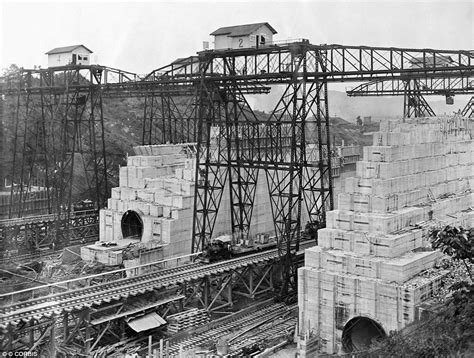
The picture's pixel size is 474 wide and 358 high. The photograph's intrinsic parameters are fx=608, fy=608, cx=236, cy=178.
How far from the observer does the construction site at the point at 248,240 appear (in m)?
26.6

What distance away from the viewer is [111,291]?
94.4 feet

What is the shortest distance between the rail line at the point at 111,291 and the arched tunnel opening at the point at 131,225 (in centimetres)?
944

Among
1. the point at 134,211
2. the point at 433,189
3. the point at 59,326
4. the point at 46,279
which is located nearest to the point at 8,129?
the point at 134,211

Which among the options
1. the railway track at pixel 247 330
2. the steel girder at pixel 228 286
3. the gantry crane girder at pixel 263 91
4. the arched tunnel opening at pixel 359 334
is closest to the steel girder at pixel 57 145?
the gantry crane girder at pixel 263 91

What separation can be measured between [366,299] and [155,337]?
1016 cm

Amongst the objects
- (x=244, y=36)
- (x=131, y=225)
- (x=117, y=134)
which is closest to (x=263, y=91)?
(x=244, y=36)

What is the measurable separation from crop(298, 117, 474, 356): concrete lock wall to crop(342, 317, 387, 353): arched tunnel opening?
105 millimetres

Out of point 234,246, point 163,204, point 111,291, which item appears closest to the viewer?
point 111,291

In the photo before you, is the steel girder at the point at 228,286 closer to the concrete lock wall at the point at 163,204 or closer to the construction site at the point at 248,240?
the construction site at the point at 248,240

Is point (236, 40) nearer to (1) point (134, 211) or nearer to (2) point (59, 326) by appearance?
(1) point (134, 211)

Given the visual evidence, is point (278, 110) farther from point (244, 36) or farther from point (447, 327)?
point (447, 327)

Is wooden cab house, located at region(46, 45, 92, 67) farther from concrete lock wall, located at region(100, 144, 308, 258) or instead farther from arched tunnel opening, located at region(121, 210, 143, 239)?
arched tunnel opening, located at region(121, 210, 143, 239)

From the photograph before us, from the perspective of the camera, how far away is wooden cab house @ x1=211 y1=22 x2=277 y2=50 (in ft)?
125

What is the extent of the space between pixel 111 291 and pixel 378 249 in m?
12.6
